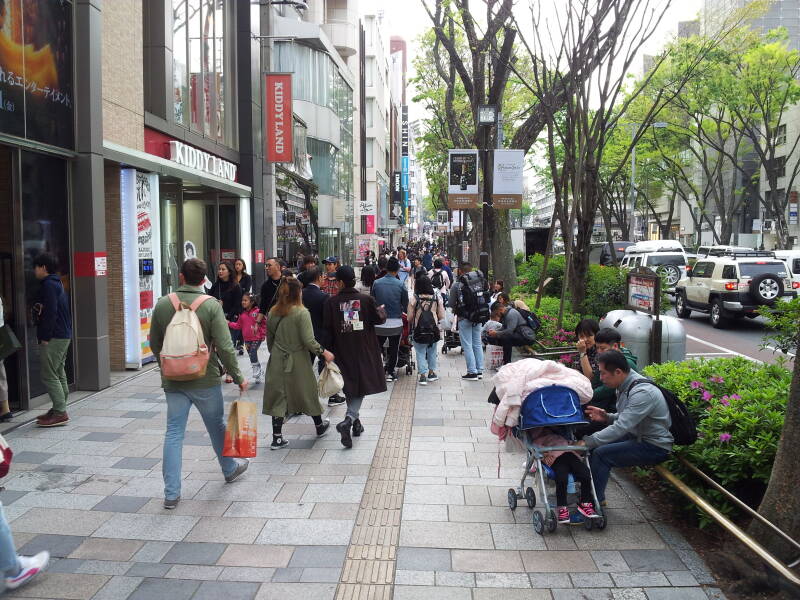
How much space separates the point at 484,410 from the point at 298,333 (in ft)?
9.58

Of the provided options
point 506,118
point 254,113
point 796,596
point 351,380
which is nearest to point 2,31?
point 351,380

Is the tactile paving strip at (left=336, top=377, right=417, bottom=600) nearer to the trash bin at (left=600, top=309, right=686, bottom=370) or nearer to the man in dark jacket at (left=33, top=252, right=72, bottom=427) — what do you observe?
the trash bin at (left=600, top=309, right=686, bottom=370)

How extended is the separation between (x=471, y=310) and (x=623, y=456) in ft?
18.5

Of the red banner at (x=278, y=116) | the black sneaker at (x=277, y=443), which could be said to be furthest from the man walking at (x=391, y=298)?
the red banner at (x=278, y=116)

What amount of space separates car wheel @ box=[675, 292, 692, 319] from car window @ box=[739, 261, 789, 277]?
3013 mm

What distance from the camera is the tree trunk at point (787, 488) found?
4203mm

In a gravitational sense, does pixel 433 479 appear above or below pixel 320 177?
below

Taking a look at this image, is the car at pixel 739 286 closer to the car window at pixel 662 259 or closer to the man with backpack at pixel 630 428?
the car window at pixel 662 259

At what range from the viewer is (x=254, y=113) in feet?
61.7

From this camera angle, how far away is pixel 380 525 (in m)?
5.22

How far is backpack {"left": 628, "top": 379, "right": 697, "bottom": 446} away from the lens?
505 centimetres

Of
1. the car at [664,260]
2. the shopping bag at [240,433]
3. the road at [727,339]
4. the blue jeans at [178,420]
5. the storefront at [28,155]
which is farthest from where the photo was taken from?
the car at [664,260]

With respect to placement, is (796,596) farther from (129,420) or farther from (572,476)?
(129,420)

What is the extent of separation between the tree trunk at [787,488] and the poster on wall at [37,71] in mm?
7840
